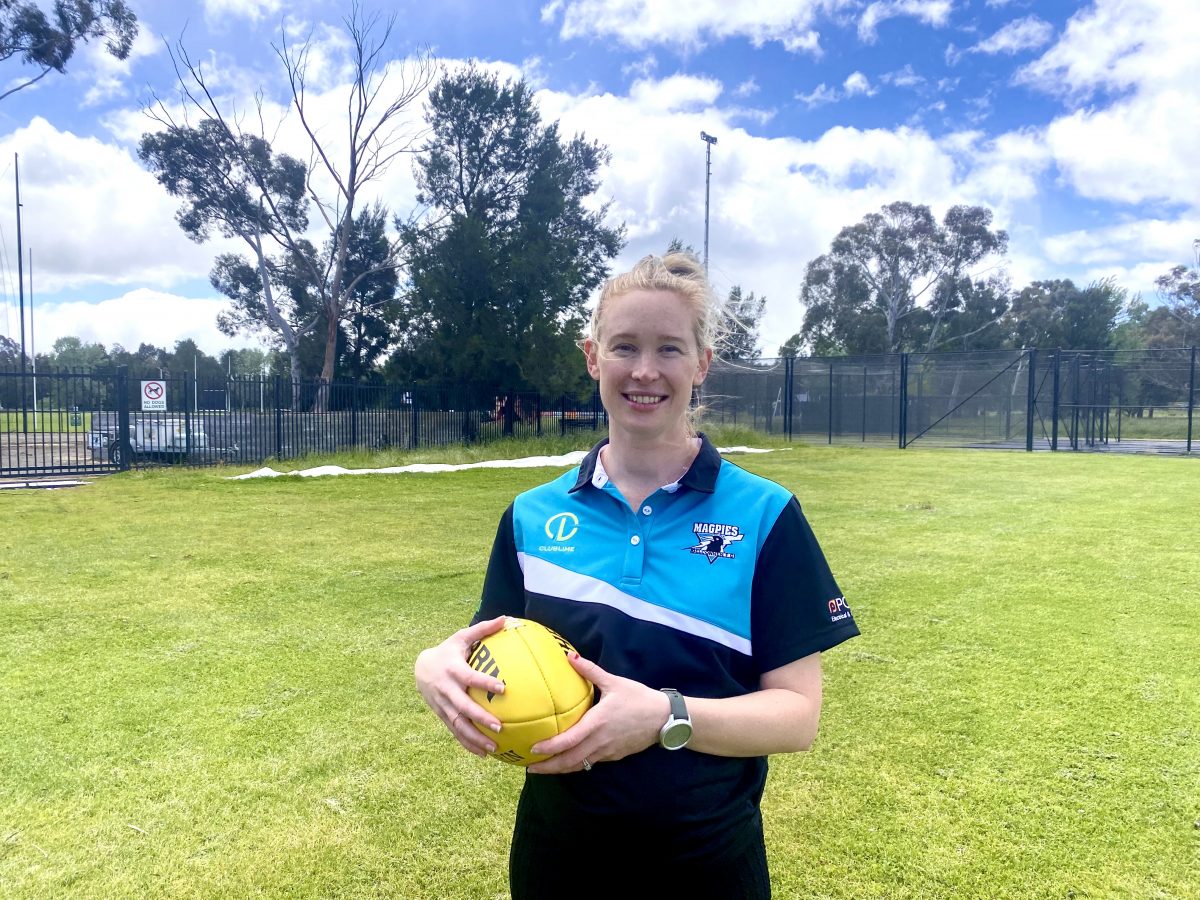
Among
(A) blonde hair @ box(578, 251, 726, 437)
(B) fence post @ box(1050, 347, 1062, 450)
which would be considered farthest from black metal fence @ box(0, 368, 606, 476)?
(B) fence post @ box(1050, 347, 1062, 450)

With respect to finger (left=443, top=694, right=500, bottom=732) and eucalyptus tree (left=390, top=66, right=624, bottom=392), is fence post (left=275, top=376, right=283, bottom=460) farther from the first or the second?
finger (left=443, top=694, right=500, bottom=732)

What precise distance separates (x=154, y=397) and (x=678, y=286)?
17823 mm

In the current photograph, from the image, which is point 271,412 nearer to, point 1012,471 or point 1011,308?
point 1012,471

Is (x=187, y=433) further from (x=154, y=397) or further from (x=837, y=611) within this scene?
(x=837, y=611)

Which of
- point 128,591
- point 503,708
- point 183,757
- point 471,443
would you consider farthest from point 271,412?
point 503,708

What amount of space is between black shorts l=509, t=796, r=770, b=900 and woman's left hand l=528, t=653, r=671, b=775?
23 cm

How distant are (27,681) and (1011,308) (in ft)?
182

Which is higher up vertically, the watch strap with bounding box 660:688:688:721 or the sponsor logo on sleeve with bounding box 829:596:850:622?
the sponsor logo on sleeve with bounding box 829:596:850:622

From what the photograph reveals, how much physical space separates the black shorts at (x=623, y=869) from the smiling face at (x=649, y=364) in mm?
730

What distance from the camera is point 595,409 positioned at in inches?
1061

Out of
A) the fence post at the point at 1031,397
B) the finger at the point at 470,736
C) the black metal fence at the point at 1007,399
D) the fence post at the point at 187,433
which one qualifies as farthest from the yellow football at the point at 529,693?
the fence post at the point at 1031,397

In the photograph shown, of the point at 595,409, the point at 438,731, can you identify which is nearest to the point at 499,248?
the point at 595,409

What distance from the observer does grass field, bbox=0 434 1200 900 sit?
265cm

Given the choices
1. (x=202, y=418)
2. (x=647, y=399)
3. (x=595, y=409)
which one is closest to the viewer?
(x=647, y=399)
